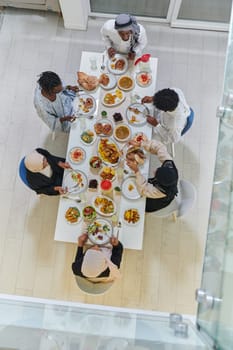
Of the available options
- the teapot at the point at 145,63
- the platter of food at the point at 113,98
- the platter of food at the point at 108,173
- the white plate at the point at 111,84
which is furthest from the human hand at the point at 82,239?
the teapot at the point at 145,63

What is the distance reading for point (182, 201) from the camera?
3.65 meters

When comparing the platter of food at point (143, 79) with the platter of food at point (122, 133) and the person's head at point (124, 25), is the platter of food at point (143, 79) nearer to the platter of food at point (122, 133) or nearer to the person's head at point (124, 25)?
the person's head at point (124, 25)

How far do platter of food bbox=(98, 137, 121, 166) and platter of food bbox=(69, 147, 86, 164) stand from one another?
15 cm

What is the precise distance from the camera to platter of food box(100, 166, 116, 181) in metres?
3.48

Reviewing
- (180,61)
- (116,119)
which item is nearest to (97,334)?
(116,119)

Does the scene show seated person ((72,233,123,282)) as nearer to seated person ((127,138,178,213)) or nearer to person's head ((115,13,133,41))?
seated person ((127,138,178,213))

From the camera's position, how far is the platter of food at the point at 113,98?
3727 millimetres

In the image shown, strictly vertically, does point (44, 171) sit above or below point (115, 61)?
below

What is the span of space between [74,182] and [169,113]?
3.40ft

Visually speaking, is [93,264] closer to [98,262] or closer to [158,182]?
[98,262]

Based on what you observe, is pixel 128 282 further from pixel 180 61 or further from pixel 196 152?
pixel 180 61

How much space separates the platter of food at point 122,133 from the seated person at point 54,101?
428mm

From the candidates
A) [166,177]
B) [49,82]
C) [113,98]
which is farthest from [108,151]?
[49,82]

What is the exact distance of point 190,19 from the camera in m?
4.82
